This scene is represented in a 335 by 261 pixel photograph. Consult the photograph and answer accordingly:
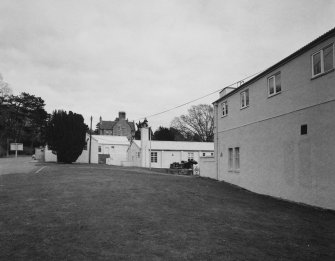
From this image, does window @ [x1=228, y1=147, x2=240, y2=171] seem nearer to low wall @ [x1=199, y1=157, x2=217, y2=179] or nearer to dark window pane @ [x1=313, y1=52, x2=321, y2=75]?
low wall @ [x1=199, y1=157, x2=217, y2=179]

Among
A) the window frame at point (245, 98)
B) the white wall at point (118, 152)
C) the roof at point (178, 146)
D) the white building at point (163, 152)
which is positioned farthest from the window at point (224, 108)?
the white wall at point (118, 152)

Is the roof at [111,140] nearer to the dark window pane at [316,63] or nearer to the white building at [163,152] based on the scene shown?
the white building at [163,152]

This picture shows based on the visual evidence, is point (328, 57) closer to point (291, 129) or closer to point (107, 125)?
point (291, 129)

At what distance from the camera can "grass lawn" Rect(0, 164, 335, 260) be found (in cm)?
681

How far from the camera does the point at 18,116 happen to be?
244 ft

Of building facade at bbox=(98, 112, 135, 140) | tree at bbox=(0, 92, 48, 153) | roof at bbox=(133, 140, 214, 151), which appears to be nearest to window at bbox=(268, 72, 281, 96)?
roof at bbox=(133, 140, 214, 151)

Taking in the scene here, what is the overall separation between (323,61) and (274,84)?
162 inches

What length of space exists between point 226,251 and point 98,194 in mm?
8261

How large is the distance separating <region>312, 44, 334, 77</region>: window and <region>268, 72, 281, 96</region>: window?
9.77 ft

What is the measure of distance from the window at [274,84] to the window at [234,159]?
5740mm

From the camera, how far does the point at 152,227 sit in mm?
8867

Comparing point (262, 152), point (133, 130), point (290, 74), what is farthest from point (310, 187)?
point (133, 130)

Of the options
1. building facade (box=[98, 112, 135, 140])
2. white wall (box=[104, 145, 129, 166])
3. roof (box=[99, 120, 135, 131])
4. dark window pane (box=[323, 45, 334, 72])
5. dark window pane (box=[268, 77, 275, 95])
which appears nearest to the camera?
dark window pane (box=[323, 45, 334, 72])

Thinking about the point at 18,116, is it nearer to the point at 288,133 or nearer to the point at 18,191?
the point at 18,191
